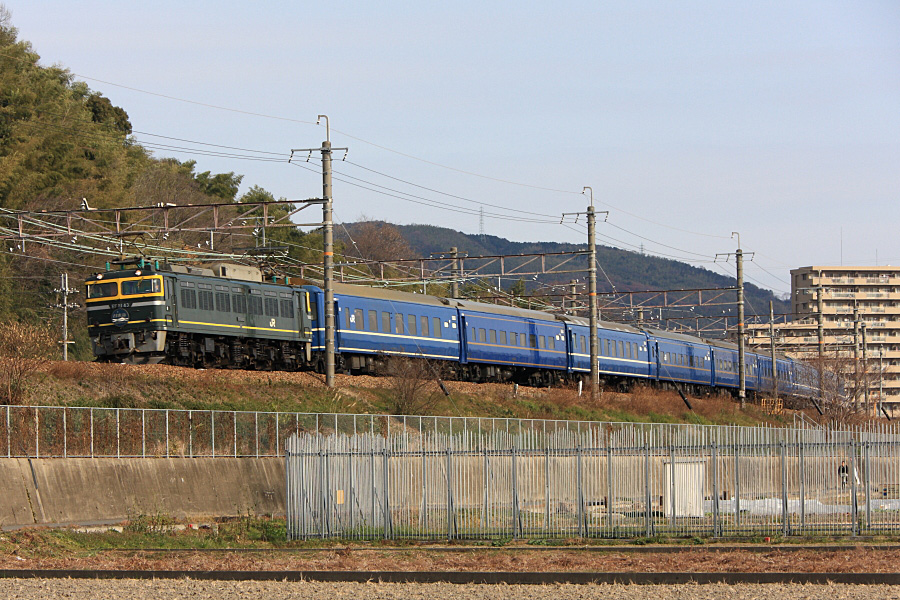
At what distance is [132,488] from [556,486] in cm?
1034

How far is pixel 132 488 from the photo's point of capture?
96.5 feet

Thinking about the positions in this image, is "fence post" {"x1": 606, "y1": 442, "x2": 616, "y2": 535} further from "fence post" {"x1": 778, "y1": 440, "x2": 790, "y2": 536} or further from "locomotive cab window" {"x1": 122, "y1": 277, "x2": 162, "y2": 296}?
"locomotive cab window" {"x1": 122, "y1": 277, "x2": 162, "y2": 296}

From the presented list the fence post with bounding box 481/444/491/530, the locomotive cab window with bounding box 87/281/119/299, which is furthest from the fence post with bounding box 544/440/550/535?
the locomotive cab window with bounding box 87/281/119/299

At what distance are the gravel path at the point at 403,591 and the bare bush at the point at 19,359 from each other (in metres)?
11.6

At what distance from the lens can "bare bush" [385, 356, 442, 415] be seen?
1682 inches

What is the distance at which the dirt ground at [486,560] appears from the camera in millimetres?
21156

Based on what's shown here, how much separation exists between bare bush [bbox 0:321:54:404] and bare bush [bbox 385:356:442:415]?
12.8m

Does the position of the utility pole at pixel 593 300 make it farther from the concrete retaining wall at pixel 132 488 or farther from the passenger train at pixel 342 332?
the concrete retaining wall at pixel 132 488

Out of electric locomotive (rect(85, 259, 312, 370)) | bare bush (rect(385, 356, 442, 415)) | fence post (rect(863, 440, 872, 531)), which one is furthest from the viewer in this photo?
bare bush (rect(385, 356, 442, 415))

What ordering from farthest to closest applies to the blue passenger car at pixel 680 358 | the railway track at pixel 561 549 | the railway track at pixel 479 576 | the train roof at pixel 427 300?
the blue passenger car at pixel 680 358 → the train roof at pixel 427 300 → the railway track at pixel 561 549 → the railway track at pixel 479 576

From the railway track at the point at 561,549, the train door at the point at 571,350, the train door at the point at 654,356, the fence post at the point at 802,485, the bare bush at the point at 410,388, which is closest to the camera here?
the railway track at the point at 561,549

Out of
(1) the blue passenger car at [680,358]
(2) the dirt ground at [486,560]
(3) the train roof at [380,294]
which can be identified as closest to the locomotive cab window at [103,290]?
(3) the train roof at [380,294]

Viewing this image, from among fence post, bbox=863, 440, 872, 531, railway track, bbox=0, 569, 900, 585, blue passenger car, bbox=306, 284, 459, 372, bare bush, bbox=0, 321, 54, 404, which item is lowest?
railway track, bbox=0, 569, 900, 585

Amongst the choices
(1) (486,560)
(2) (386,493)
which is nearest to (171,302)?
(2) (386,493)
